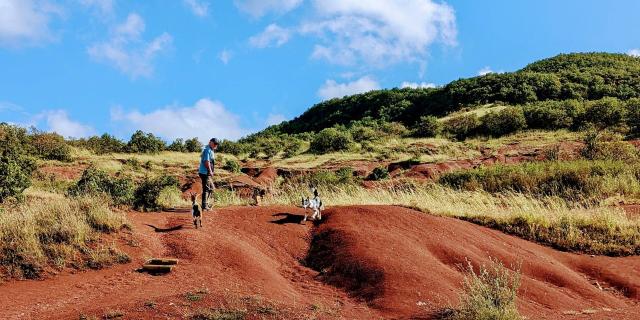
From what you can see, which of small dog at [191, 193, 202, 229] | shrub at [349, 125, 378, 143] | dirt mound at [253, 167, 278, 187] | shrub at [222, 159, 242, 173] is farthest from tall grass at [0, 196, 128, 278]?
shrub at [349, 125, 378, 143]

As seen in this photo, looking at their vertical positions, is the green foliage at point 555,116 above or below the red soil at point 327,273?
above

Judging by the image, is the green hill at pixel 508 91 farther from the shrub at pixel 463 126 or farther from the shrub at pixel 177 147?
the shrub at pixel 177 147

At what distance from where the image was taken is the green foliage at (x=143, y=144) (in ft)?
126

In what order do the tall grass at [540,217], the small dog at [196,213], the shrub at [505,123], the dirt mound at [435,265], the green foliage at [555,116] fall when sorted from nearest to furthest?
the dirt mound at [435,265] < the small dog at [196,213] < the tall grass at [540,217] < the green foliage at [555,116] < the shrub at [505,123]

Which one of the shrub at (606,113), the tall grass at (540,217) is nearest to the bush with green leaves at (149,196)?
the tall grass at (540,217)

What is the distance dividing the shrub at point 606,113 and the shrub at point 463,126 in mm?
7380

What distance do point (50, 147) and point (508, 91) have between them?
38165 mm

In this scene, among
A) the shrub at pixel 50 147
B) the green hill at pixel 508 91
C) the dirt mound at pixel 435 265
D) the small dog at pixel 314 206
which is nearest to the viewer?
the dirt mound at pixel 435 265

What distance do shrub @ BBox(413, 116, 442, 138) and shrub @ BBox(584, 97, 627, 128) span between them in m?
10.2

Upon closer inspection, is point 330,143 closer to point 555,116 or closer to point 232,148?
point 232,148

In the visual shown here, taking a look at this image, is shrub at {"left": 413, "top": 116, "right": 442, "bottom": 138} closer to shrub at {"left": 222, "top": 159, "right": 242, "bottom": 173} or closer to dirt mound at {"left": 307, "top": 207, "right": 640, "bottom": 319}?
shrub at {"left": 222, "top": 159, "right": 242, "bottom": 173}

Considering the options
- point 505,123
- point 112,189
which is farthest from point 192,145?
point 112,189

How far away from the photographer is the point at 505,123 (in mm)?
40344

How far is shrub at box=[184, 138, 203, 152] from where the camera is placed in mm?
41656
